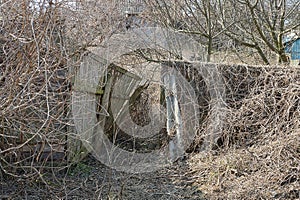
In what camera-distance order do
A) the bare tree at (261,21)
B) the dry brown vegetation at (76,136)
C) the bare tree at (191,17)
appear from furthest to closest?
the bare tree at (191,17) → the bare tree at (261,21) → the dry brown vegetation at (76,136)

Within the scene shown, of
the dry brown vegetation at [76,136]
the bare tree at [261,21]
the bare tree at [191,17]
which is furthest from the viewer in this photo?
the bare tree at [191,17]

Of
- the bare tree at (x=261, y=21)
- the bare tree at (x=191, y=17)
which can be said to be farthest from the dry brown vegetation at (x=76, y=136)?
the bare tree at (x=261, y=21)

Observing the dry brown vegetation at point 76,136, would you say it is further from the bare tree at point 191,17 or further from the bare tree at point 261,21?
the bare tree at point 261,21

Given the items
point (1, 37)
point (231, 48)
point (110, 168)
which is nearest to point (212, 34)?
point (231, 48)

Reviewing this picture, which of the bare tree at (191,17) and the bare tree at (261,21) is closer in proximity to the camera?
the bare tree at (261,21)

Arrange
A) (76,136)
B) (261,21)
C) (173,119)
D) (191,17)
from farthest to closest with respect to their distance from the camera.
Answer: (191,17)
(261,21)
(173,119)
(76,136)

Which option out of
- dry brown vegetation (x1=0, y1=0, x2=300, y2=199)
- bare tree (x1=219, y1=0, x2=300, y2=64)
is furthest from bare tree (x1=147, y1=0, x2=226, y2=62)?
dry brown vegetation (x1=0, y1=0, x2=300, y2=199)

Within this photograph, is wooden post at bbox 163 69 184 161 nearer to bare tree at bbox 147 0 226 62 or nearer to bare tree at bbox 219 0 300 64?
bare tree at bbox 147 0 226 62

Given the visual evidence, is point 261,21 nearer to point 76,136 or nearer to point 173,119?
point 173,119

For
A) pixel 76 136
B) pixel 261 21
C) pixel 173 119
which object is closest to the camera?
pixel 76 136

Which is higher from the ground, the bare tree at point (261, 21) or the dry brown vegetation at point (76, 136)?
the bare tree at point (261, 21)

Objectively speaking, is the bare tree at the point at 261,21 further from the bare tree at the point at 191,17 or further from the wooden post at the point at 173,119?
the wooden post at the point at 173,119

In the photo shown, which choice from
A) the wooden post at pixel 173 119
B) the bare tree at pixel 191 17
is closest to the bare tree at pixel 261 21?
the bare tree at pixel 191 17

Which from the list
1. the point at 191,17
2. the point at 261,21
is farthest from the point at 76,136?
the point at 261,21
